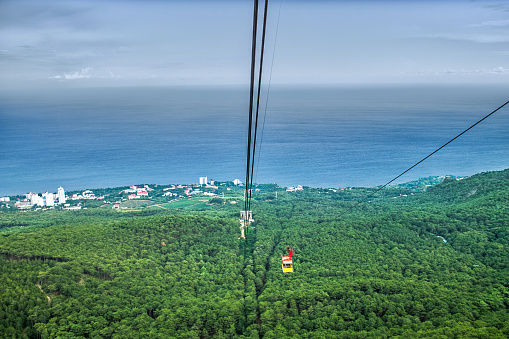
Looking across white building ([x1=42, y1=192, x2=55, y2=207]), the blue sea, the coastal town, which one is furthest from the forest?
the blue sea

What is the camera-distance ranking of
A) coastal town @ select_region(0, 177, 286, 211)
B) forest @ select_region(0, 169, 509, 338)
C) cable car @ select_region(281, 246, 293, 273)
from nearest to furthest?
forest @ select_region(0, 169, 509, 338) → cable car @ select_region(281, 246, 293, 273) → coastal town @ select_region(0, 177, 286, 211)

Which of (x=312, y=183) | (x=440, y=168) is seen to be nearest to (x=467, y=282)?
(x=312, y=183)

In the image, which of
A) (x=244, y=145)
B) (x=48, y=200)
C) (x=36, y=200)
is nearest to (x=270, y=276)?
(x=48, y=200)

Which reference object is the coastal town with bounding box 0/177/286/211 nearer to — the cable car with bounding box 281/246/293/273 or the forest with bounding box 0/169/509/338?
the forest with bounding box 0/169/509/338

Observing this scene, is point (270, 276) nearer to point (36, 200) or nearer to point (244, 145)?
point (36, 200)

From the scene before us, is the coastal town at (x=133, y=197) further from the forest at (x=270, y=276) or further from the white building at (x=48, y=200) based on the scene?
the forest at (x=270, y=276)

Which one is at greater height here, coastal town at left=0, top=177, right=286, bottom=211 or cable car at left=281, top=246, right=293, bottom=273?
coastal town at left=0, top=177, right=286, bottom=211

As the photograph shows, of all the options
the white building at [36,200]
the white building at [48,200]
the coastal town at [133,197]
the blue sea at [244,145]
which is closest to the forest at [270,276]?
the coastal town at [133,197]
